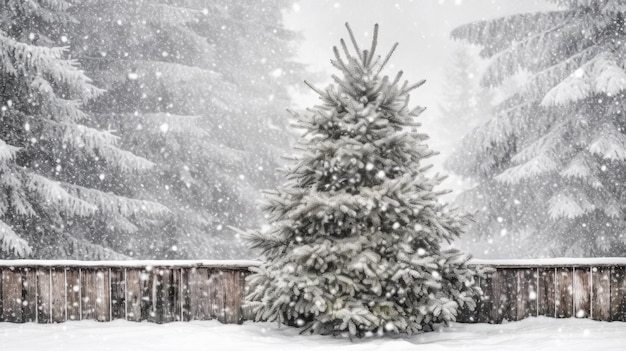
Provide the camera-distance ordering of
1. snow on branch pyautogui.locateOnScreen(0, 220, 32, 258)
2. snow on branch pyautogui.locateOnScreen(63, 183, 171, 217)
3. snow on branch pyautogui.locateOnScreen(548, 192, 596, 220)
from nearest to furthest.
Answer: snow on branch pyautogui.locateOnScreen(0, 220, 32, 258)
snow on branch pyautogui.locateOnScreen(548, 192, 596, 220)
snow on branch pyautogui.locateOnScreen(63, 183, 171, 217)

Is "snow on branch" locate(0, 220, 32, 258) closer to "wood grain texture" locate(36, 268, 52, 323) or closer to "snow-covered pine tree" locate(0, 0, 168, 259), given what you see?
"snow-covered pine tree" locate(0, 0, 168, 259)

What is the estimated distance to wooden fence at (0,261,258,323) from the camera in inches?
411

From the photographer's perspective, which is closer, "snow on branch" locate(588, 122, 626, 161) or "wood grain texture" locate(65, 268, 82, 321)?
"wood grain texture" locate(65, 268, 82, 321)

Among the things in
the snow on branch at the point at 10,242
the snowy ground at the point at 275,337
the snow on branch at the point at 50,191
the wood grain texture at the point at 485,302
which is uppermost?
the snow on branch at the point at 50,191

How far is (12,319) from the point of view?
10555mm

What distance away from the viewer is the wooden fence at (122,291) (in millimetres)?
10430

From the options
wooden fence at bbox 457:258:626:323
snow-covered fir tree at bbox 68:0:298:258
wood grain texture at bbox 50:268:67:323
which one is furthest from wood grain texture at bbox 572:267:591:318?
snow-covered fir tree at bbox 68:0:298:258

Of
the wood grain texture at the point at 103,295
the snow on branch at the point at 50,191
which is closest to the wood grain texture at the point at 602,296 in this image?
the wood grain texture at the point at 103,295

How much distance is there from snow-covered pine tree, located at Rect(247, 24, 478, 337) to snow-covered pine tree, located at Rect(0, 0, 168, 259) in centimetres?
759

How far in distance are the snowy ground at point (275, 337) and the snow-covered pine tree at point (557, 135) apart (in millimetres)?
7069

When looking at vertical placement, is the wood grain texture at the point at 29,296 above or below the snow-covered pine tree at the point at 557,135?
below

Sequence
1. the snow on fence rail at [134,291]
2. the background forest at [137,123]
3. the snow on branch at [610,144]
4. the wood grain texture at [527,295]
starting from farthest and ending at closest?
the background forest at [137,123] → the snow on branch at [610,144] → the snow on fence rail at [134,291] → the wood grain texture at [527,295]

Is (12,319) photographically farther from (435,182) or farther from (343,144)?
A: (435,182)

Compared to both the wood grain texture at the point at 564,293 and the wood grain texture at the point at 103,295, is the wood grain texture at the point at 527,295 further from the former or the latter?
the wood grain texture at the point at 103,295
